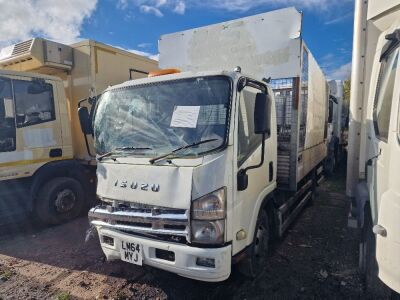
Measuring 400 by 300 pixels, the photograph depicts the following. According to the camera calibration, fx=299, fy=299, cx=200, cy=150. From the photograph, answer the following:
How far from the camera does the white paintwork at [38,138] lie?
487 centimetres


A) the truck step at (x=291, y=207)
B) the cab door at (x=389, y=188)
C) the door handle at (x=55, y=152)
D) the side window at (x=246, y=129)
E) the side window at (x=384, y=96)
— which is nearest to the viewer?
the cab door at (x=389, y=188)

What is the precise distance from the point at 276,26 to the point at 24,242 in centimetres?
479

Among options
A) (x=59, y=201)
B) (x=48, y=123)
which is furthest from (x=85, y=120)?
(x=59, y=201)

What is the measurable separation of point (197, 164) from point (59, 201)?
371 cm

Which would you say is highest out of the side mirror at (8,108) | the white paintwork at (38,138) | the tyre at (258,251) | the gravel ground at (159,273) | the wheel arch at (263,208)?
the side mirror at (8,108)

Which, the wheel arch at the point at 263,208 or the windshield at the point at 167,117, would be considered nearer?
the windshield at the point at 167,117

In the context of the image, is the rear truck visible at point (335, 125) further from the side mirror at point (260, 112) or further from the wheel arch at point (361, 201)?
the side mirror at point (260, 112)

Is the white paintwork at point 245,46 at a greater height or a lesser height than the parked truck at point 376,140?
greater

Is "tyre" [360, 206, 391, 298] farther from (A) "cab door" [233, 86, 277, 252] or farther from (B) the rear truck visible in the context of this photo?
(B) the rear truck visible

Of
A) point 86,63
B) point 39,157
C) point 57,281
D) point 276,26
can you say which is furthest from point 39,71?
point 276,26

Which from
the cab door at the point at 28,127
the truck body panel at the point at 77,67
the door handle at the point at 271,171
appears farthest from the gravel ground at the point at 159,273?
the truck body panel at the point at 77,67

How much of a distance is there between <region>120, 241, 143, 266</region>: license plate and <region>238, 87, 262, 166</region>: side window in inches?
47.3

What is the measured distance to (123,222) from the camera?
9.30 feet

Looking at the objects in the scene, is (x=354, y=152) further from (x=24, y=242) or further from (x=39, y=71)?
(x=39, y=71)
